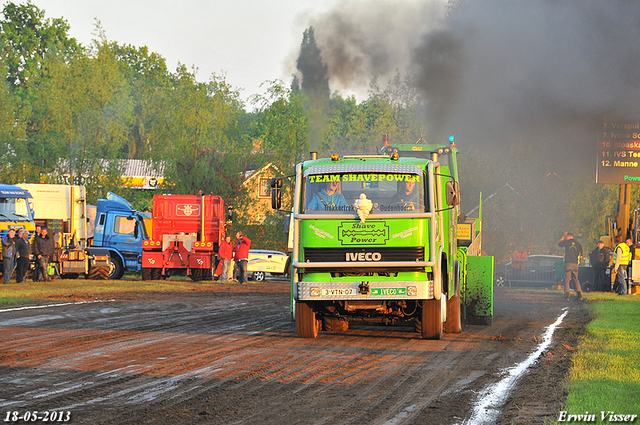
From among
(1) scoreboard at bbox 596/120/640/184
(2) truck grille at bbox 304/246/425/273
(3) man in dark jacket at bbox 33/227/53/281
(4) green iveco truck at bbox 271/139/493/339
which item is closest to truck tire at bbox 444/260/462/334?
(4) green iveco truck at bbox 271/139/493/339

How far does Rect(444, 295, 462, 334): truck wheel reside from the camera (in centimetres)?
1413

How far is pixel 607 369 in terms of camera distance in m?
10.0

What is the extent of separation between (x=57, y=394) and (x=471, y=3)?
1881 cm

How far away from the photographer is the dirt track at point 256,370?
765 centimetres

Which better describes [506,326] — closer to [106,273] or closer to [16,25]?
[106,273]

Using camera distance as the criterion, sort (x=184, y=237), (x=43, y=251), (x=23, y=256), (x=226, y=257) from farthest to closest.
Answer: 1. (x=184, y=237)
2. (x=226, y=257)
3. (x=43, y=251)
4. (x=23, y=256)

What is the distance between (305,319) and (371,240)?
74.3 inches

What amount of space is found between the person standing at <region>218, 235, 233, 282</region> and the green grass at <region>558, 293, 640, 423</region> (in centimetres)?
1624

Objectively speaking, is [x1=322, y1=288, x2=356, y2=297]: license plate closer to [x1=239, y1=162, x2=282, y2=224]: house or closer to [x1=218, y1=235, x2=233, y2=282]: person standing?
[x1=218, y1=235, x2=233, y2=282]: person standing

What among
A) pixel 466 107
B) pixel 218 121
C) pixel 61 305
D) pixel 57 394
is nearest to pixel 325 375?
pixel 57 394

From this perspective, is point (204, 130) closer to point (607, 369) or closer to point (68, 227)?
point (68, 227)

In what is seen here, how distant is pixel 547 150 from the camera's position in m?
31.9

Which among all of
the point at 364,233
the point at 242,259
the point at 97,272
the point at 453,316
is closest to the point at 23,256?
the point at 97,272

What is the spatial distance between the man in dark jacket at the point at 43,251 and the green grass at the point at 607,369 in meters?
19.2
